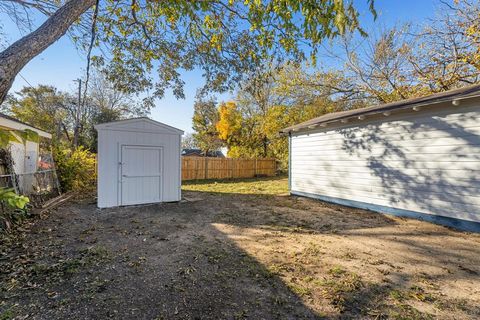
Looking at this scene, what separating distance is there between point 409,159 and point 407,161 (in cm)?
6

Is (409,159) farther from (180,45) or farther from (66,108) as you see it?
(66,108)

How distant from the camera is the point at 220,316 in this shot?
2178 millimetres

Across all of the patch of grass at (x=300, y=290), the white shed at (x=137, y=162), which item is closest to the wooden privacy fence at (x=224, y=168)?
the white shed at (x=137, y=162)

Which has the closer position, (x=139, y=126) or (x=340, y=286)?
(x=340, y=286)

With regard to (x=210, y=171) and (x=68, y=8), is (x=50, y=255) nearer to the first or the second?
(x=68, y=8)

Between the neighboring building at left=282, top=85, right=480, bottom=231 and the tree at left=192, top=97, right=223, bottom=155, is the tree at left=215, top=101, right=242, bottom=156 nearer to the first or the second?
the tree at left=192, top=97, right=223, bottom=155

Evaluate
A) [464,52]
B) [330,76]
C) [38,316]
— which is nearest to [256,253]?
[38,316]

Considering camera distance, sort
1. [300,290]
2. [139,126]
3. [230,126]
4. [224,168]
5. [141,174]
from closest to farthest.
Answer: [300,290] < [139,126] < [141,174] < [224,168] < [230,126]

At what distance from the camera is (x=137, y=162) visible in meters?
7.06

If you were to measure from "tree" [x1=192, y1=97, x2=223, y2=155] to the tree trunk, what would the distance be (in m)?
21.8

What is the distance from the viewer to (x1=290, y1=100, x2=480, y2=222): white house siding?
4.82 meters

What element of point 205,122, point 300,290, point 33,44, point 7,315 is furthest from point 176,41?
point 205,122

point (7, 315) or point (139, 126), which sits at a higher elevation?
point (139, 126)

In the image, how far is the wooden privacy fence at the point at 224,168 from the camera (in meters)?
14.6
